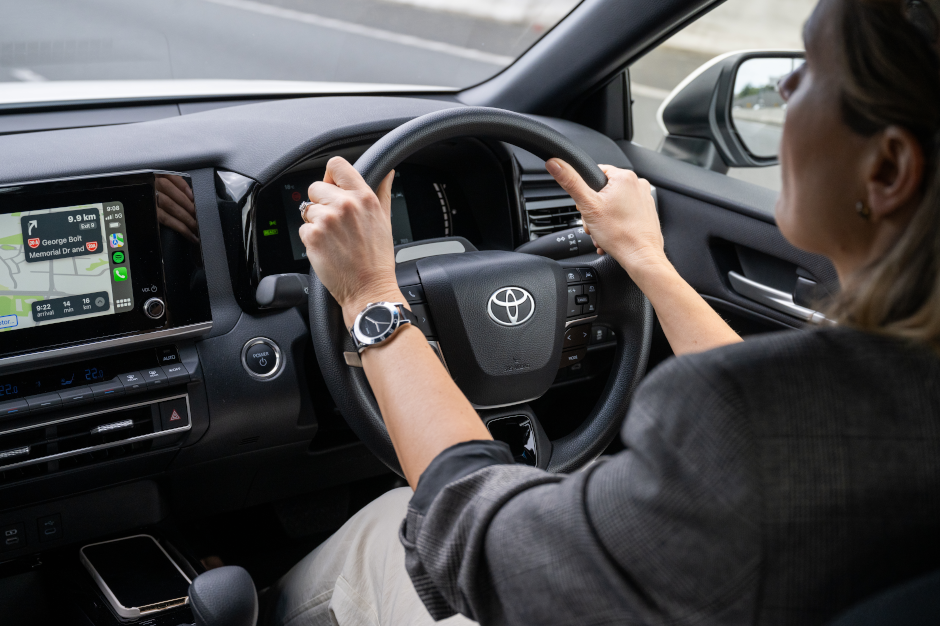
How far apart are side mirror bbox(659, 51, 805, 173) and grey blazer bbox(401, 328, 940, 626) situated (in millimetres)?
1731

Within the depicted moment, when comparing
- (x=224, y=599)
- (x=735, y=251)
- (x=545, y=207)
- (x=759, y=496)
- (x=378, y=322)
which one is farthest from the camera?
(x=735, y=251)

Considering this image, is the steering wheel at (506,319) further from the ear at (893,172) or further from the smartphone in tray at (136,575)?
the ear at (893,172)

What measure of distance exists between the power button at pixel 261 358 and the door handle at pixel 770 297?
106cm

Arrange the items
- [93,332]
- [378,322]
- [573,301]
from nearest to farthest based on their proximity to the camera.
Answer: [378,322]
[93,332]
[573,301]

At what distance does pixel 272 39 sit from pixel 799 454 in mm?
4262

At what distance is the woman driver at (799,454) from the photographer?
1.92 ft

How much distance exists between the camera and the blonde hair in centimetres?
59

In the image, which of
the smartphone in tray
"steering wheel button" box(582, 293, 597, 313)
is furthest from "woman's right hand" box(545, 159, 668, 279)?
the smartphone in tray

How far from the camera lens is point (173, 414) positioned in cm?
137

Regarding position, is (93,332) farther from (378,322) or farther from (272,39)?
(272,39)

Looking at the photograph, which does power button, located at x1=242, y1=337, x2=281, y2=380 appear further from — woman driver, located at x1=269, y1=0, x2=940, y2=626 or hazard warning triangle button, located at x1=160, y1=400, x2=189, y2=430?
woman driver, located at x1=269, y1=0, x2=940, y2=626

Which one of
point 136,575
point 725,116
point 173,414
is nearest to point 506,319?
point 173,414

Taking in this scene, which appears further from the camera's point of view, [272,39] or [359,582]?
[272,39]

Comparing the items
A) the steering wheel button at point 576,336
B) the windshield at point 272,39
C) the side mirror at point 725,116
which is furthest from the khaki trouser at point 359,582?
the side mirror at point 725,116
